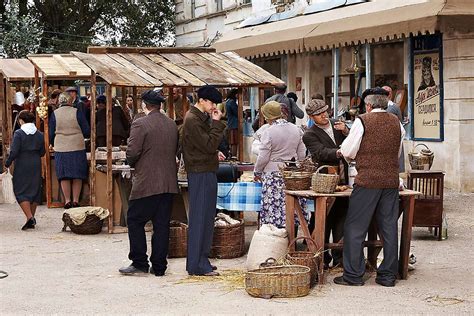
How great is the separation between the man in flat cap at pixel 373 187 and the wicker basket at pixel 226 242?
1.95 meters

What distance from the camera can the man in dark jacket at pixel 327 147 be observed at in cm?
1052

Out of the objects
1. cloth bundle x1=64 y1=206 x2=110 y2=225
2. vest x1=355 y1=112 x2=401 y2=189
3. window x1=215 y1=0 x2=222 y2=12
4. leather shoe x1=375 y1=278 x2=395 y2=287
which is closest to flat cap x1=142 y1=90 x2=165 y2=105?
vest x1=355 y1=112 x2=401 y2=189

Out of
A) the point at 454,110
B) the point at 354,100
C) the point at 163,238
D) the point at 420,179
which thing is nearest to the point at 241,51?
the point at 354,100

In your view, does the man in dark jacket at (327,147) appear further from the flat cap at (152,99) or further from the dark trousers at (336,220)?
the flat cap at (152,99)

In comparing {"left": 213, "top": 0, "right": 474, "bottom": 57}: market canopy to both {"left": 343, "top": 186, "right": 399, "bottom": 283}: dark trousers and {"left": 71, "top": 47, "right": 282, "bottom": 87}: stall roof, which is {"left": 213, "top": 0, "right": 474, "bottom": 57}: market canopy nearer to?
{"left": 71, "top": 47, "right": 282, "bottom": 87}: stall roof

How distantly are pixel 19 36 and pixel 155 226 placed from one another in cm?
2475

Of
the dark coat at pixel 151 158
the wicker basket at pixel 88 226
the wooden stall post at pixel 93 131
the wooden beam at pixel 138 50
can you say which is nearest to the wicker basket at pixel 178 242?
the dark coat at pixel 151 158

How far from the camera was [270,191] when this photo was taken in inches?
453

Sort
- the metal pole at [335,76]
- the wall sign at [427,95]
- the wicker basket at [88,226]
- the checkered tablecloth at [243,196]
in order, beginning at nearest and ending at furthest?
the checkered tablecloth at [243,196]
the wicker basket at [88,226]
the wall sign at [427,95]
the metal pole at [335,76]

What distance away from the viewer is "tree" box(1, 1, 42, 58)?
34156mm

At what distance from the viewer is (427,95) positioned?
19.2 m

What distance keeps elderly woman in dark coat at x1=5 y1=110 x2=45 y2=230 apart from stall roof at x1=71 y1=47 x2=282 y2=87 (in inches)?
56.2

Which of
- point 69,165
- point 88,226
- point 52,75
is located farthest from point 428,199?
point 52,75

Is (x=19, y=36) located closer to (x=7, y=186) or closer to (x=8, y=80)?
(x=8, y=80)
